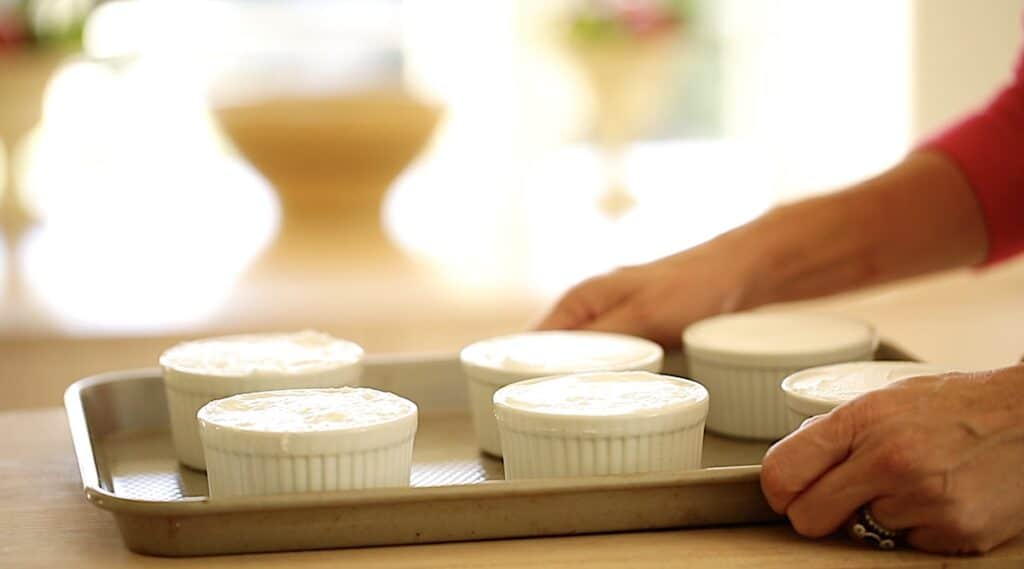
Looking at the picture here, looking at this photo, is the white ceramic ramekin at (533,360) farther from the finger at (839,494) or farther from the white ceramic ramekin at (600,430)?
the finger at (839,494)

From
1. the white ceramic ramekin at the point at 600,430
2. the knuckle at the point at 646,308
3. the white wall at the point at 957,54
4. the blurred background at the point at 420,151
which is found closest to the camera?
the white ceramic ramekin at the point at 600,430

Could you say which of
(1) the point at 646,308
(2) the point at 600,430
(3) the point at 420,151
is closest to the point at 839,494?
(2) the point at 600,430

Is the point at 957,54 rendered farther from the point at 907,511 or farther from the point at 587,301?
the point at 907,511

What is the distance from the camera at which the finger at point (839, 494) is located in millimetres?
715

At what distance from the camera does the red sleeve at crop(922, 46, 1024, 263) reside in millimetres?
1243

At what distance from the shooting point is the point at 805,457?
729mm

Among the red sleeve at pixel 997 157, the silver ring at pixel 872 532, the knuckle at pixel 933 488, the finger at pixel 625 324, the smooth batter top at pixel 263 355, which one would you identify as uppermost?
the red sleeve at pixel 997 157

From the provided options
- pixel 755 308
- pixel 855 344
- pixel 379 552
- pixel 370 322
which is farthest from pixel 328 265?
pixel 379 552

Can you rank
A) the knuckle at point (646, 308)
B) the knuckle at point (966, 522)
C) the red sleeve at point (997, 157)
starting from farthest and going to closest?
the red sleeve at point (997, 157), the knuckle at point (646, 308), the knuckle at point (966, 522)

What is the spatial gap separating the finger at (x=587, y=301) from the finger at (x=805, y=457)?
417 mm

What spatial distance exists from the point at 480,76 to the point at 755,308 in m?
2.90

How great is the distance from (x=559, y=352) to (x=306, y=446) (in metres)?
0.30

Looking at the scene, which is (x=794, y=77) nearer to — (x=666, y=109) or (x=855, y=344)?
(x=666, y=109)

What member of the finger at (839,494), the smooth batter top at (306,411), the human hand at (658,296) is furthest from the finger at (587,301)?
the finger at (839,494)
